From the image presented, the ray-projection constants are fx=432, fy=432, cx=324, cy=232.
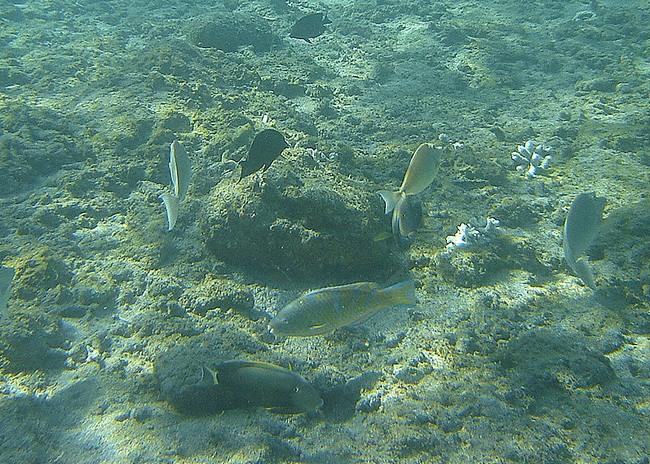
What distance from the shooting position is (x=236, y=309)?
416 cm

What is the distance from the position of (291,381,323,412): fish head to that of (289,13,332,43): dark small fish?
21.6ft

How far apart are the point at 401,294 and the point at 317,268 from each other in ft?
5.05

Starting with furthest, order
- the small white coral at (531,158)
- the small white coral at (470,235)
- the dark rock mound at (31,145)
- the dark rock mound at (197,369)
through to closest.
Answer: the small white coral at (531,158) < the dark rock mound at (31,145) < the small white coral at (470,235) < the dark rock mound at (197,369)

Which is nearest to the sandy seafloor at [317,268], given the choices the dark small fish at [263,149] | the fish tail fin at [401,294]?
the dark small fish at [263,149]

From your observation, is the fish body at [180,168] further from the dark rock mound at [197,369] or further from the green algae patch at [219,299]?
the dark rock mound at [197,369]

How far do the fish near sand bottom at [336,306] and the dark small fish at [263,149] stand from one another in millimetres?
1439

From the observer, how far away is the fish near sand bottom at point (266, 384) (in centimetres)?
291

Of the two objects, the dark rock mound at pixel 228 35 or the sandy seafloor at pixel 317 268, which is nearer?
the sandy seafloor at pixel 317 268

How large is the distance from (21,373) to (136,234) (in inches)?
74.1

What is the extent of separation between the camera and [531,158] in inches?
250

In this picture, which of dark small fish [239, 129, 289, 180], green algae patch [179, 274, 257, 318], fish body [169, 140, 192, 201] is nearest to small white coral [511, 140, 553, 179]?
dark small fish [239, 129, 289, 180]

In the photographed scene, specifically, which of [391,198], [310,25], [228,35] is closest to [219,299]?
[391,198]

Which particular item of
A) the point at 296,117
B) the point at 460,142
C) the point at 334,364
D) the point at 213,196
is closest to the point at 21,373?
the point at 213,196

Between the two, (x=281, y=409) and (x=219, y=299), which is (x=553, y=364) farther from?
(x=219, y=299)
